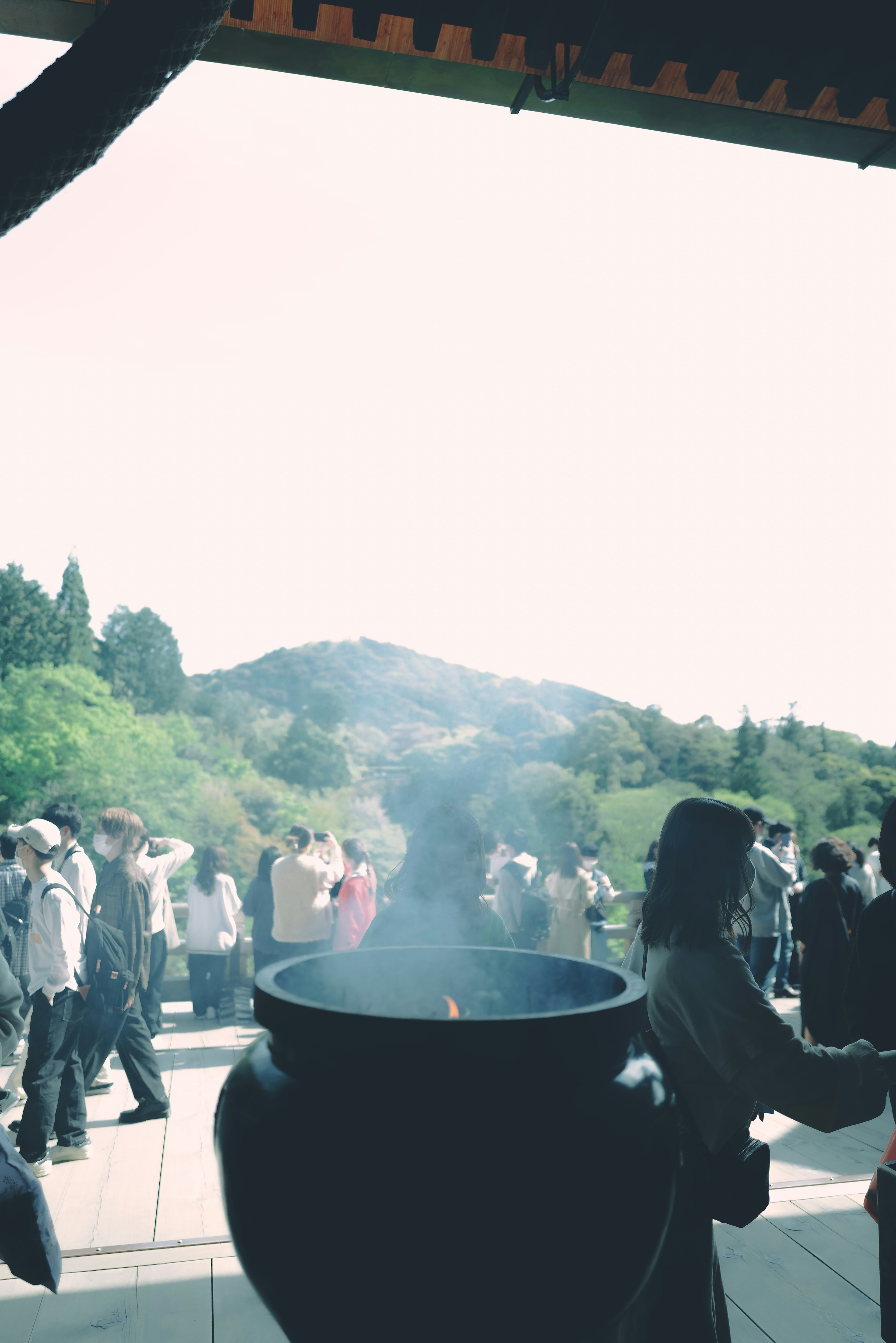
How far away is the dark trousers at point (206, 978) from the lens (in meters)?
6.92

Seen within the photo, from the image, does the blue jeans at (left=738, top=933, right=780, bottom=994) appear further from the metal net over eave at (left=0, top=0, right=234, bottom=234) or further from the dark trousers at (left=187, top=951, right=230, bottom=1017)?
the metal net over eave at (left=0, top=0, right=234, bottom=234)

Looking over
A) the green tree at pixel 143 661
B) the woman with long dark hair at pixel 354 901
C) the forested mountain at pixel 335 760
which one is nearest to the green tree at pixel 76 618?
the forested mountain at pixel 335 760

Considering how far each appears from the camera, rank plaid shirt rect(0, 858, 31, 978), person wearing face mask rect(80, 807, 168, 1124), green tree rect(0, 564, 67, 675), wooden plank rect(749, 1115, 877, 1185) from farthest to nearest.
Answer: green tree rect(0, 564, 67, 675) → plaid shirt rect(0, 858, 31, 978) → person wearing face mask rect(80, 807, 168, 1124) → wooden plank rect(749, 1115, 877, 1185)

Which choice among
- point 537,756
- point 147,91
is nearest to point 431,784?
point 537,756

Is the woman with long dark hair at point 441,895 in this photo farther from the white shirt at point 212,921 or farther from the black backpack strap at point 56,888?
the white shirt at point 212,921

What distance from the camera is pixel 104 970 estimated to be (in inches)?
171

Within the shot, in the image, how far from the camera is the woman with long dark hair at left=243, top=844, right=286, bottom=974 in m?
6.81

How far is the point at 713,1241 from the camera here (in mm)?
1929

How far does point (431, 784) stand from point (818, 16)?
106ft

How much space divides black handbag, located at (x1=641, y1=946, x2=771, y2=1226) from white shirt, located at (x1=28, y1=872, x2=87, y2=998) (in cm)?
321

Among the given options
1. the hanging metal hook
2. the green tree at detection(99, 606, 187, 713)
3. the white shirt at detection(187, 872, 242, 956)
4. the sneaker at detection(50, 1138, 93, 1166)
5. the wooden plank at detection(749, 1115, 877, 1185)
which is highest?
the green tree at detection(99, 606, 187, 713)

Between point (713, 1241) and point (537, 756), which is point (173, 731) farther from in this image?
point (713, 1241)

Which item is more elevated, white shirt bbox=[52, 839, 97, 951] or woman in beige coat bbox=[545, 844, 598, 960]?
white shirt bbox=[52, 839, 97, 951]

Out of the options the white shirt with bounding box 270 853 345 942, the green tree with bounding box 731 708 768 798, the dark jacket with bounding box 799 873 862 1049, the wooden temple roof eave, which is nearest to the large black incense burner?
the wooden temple roof eave
